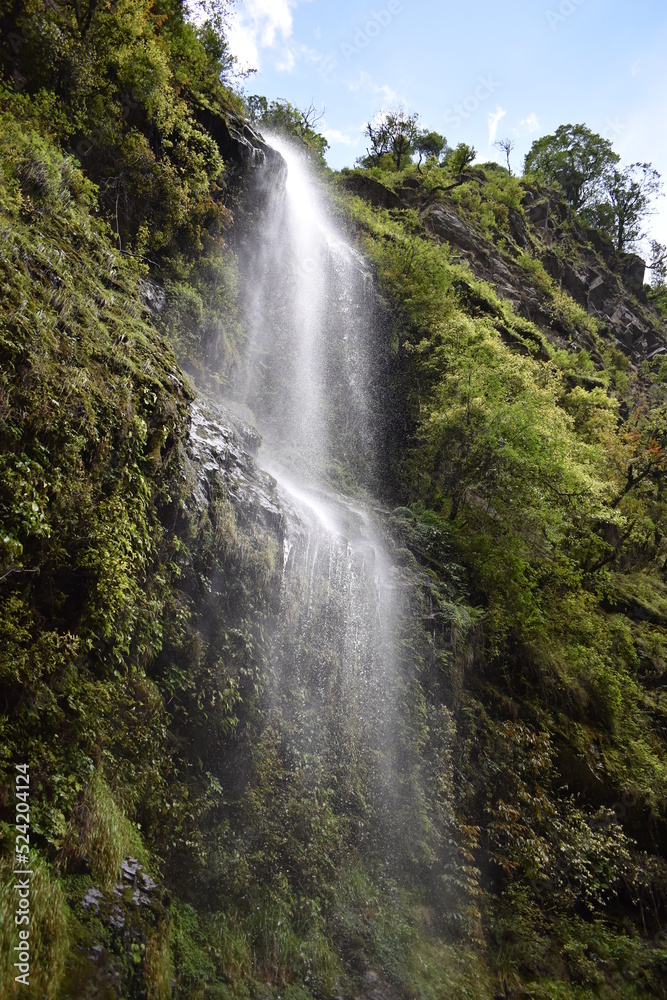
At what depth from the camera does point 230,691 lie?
6.36 m

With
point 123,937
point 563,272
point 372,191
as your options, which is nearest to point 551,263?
point 563,272

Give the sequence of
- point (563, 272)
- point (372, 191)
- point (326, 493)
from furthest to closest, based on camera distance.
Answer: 1. point (563, 272)
2. point (372, 191)
3. point (326, 493)

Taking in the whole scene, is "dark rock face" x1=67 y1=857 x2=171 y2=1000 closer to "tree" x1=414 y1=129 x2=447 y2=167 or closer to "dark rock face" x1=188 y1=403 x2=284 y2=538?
"dark rock face" x1=188 y1=403 x2=284 y2=538

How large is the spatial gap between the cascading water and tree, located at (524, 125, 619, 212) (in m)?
29.8

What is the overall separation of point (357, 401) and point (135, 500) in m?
10.5

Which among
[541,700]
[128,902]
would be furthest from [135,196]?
[541,700]

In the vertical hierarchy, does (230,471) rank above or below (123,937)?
above

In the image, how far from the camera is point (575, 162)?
40188 mm

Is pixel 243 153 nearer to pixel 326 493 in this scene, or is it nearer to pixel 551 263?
pixel 326 493

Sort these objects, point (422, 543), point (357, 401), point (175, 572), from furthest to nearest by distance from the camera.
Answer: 1. point (357, 401)
2. point (422, 543)
3. point (175, 572)

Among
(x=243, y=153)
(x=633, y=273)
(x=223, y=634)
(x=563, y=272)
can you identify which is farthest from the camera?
(x=633, y=273)

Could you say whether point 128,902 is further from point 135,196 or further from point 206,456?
point 135,196

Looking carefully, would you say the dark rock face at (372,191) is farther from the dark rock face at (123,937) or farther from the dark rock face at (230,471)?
the dark rock face at (123,937)

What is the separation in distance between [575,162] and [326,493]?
42490mm
